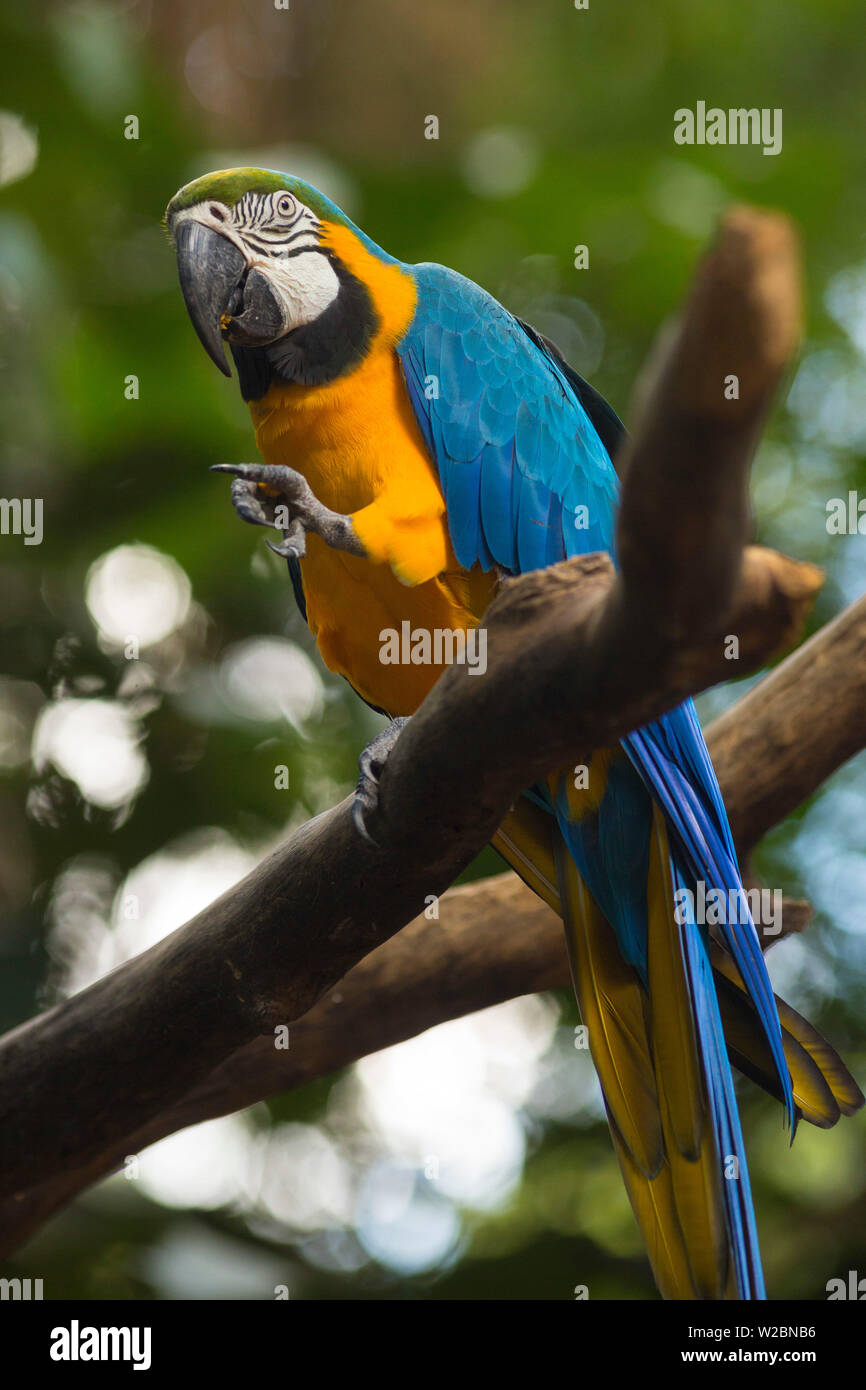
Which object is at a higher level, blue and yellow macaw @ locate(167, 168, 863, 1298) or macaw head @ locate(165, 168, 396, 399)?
macaw head @ locate(165, 168, 396, 399)

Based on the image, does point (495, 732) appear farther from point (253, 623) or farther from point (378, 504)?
point (253, 623)

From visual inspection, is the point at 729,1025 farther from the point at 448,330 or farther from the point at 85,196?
the point at 85,196

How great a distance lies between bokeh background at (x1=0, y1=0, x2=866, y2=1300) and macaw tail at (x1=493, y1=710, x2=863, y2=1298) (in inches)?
58.4

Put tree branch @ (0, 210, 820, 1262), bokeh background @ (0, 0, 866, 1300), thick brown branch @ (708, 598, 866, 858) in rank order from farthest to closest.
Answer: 1. bokeh background @ (0, 0, 866, 1300)
2. thick brown branch @ (708, 598, 866, 858)
3. tree branch @ (0, 210, 820, 1262)

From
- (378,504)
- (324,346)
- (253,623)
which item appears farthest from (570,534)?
(253,623)

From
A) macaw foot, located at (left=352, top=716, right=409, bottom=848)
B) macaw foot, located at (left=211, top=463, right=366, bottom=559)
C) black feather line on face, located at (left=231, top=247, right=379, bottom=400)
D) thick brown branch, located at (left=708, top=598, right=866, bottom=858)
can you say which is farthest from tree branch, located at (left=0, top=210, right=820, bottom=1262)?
thick brown branch, located at (left=708, top=598, right=866, bottom=858)

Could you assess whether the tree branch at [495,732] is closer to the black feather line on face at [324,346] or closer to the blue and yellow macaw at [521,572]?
the blue and yellow macaw at [521,572]

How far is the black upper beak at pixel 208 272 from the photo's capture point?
66.2 inches

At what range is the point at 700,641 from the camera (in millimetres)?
870

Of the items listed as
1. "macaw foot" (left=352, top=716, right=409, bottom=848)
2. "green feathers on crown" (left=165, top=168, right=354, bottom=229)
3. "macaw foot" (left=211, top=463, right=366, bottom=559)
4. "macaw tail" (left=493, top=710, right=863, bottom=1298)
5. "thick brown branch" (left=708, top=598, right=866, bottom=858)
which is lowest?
"macaw tail" (left=493, top=710, right=863, bottom=1298)

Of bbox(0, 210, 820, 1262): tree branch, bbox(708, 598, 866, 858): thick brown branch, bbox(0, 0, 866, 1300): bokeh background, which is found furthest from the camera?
bbox(0, 0, 866, 1300): bokeh background

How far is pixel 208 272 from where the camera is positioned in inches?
66.3

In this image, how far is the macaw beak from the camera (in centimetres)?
167

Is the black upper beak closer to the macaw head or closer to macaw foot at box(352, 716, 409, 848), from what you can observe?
the macaw head
